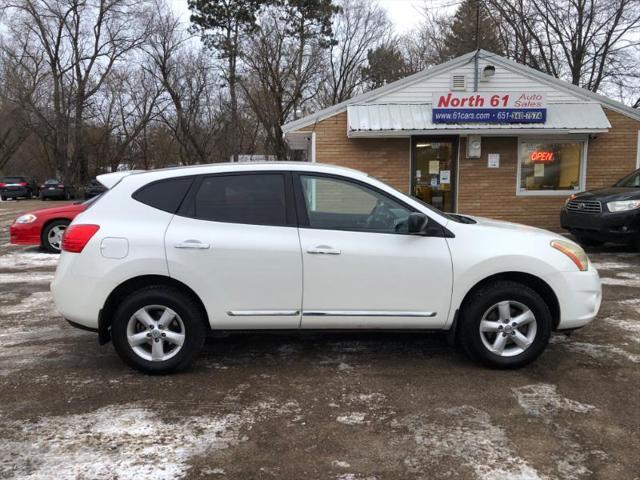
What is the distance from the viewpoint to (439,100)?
39.2 ft

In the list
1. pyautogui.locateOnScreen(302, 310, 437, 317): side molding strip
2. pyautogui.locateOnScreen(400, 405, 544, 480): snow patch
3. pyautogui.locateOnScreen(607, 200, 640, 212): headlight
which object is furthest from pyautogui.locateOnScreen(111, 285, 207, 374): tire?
pyautogui.locateOnScreen(607, 200, 640, 212): headlight

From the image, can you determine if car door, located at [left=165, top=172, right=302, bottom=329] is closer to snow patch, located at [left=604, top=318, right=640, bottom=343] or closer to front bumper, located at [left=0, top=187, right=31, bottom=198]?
snow patch, located at [left=604, top=318, right=640, bottom=343]

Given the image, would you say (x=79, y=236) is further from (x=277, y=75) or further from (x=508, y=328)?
(x=277, y=75)

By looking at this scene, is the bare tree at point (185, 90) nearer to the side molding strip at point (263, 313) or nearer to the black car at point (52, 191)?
the black car at point (52, 191)

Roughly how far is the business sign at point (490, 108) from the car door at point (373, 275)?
844cm

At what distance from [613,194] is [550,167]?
3.49 metres

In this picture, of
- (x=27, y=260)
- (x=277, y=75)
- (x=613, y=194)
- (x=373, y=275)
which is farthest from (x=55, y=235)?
(x=277, y=75)

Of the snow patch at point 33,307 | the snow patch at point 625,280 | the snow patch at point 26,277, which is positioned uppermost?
the snow patch at point 625,280

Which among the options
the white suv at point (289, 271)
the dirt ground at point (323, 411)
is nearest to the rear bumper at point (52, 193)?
the dirt ground at point (323, 411)

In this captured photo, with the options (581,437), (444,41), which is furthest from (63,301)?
(444,41)

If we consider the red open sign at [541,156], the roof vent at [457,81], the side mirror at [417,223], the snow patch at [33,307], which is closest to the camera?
the side mirror at [417,223]

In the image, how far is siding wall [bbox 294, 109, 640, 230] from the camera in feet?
40.7

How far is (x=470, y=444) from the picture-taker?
3.14 meters

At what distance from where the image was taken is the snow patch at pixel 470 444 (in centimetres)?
287
